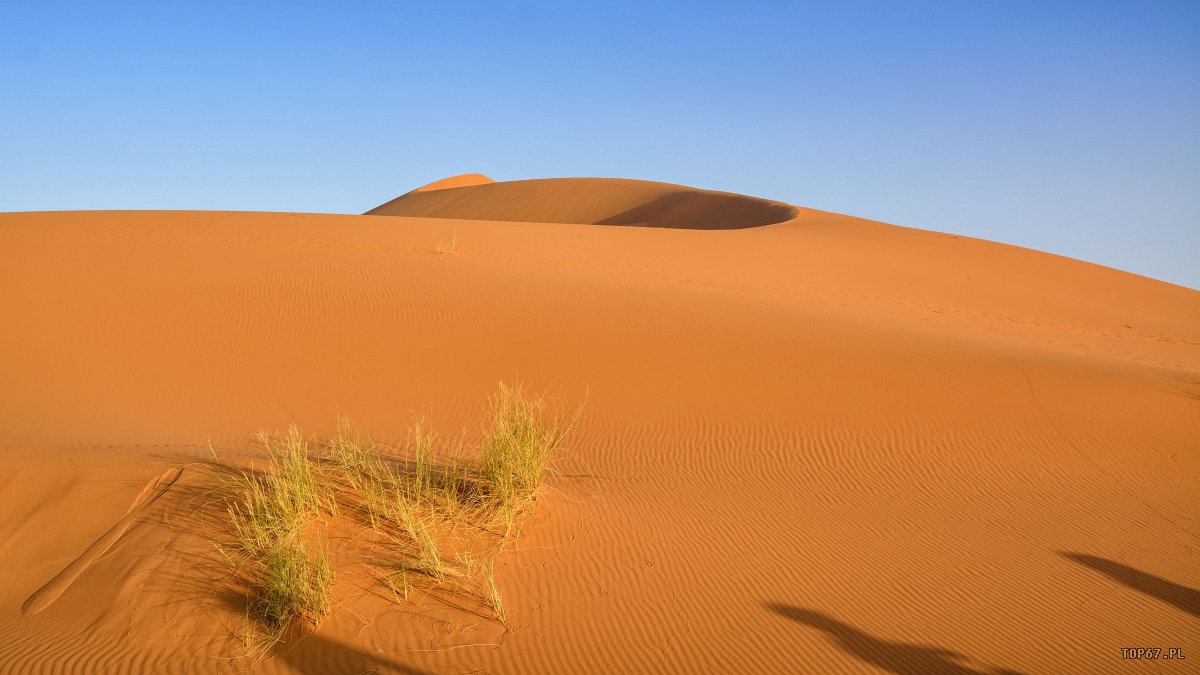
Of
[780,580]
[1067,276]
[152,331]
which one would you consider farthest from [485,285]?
[1067,276]

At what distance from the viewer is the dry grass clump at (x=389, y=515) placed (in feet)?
13.7

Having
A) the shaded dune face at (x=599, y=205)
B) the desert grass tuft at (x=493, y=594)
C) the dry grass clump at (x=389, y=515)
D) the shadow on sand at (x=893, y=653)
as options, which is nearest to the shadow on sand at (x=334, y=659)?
the dry grass clump at (x=389, y=515)

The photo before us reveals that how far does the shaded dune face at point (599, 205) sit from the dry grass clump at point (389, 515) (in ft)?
85.7

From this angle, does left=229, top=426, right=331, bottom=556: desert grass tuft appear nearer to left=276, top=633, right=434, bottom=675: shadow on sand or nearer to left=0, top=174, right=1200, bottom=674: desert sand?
left=0, top=174, right=1200, bottom=674: desert sand

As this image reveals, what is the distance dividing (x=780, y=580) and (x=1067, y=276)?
70.1 ft

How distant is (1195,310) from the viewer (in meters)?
21.1

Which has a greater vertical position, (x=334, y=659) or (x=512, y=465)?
(x=512, y=465)

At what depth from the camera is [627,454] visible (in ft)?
23.3

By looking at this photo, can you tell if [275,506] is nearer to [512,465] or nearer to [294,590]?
[294,590]

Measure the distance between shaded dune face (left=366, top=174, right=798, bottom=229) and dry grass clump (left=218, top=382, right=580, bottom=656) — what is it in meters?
26.1

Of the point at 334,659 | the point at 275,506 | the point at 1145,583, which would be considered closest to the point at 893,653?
the point at 1145,583

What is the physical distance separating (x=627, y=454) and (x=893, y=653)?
3207mm

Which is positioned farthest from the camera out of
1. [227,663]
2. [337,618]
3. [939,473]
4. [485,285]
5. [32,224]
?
[32,224]

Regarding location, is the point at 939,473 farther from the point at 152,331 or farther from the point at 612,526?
the point at 152,331
